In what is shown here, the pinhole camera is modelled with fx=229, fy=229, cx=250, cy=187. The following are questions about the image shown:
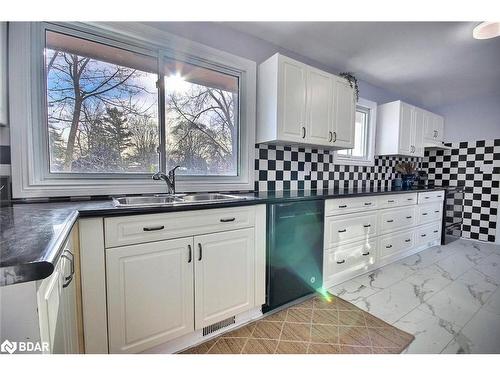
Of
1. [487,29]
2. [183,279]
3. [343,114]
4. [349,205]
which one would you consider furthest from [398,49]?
[183,279]

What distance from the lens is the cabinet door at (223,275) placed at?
140cm

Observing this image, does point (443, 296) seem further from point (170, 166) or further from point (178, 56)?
point (178, 56)

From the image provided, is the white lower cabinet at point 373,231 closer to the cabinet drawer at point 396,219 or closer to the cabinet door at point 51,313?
the cabinet drawer at point 396,219

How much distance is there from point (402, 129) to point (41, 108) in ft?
12.6

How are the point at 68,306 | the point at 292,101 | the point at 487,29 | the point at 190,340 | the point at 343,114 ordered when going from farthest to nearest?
the point at 343,114 → the point at 292,101 → the point at 487,29 → the point at 190,340 → the point at 68,306

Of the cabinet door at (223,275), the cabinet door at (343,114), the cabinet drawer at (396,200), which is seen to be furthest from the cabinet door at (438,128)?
the cabinet door at (223,275)

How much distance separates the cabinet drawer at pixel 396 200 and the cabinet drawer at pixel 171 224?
166 centimetres

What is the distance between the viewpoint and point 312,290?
1949 mm

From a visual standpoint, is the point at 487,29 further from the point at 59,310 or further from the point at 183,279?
the point at 59,310

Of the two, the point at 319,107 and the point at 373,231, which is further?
the point at 373,231

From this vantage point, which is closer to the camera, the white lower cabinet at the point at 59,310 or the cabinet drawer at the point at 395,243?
the white lower cabinet at the point at 59,310

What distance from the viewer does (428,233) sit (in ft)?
10.3

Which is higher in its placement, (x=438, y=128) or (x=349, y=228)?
(x=438, y=128)

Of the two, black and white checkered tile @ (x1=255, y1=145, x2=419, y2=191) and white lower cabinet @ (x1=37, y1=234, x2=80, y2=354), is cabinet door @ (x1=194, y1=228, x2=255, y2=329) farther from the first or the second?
black and white checkered tile @ (x1=255, y1=145, x2=419, y2=191)
